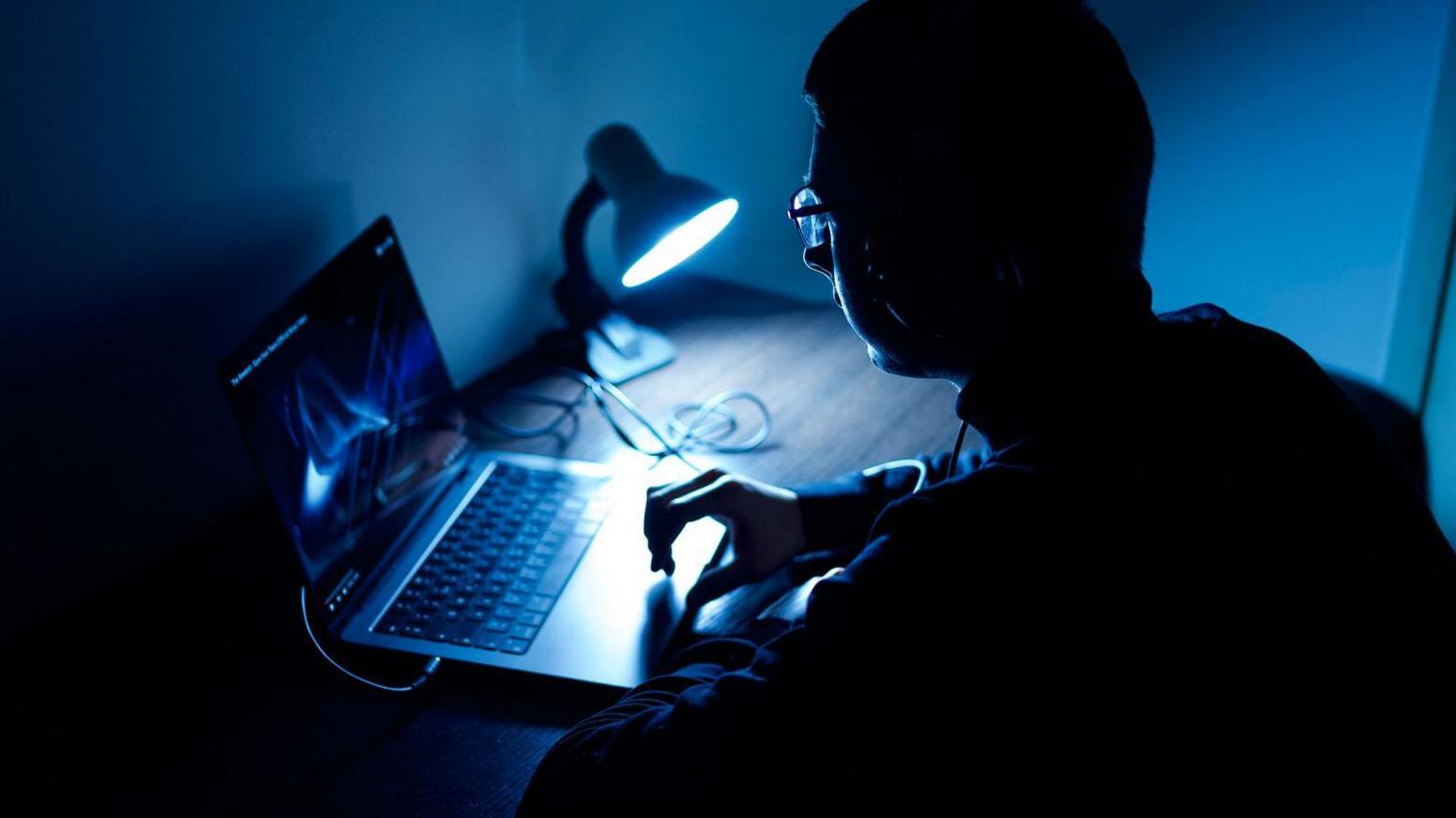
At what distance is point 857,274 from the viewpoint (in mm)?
753

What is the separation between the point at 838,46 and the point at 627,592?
536 millimetres

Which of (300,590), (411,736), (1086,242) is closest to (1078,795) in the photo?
(1086,242)

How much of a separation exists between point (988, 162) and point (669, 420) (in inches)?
26.5

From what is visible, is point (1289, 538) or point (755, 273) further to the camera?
point (755, 273)

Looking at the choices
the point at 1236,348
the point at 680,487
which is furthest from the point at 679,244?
the point at 1236,348

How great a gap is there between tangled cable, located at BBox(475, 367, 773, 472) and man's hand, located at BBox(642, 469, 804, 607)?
0.19 meters

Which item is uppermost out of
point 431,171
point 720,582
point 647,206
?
point 431,171

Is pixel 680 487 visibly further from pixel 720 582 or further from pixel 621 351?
pixel 621 351

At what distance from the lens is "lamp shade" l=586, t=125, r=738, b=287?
3.56 ft

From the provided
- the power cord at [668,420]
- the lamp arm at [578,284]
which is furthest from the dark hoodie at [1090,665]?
the lamp arm at [578,284]

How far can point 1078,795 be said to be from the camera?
1.93ft

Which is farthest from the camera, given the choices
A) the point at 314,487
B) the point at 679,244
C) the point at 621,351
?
the point at 621,351

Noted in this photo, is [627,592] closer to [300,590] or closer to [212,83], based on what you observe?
[300,590]

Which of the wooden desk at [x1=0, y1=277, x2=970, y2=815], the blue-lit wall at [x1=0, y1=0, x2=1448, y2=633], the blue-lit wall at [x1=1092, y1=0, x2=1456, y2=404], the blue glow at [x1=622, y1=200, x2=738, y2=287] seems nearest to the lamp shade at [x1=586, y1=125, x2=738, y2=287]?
the blue glow at [x1=622, y1=200, x2=738, y2=287]
